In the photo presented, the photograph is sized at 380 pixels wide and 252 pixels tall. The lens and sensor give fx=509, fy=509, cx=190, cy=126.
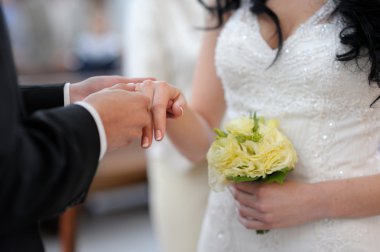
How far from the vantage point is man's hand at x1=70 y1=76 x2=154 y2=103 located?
1.10 m

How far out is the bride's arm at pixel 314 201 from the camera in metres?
1.11

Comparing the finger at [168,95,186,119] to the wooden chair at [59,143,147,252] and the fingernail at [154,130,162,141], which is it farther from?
the wooden chair at [59,143,147,252]

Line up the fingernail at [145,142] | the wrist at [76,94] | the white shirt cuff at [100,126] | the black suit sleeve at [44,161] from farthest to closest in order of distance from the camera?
the wrist at [76,94] → the fingernail at [145,142] → the white shirt cuff at [100,126] → the black suit sleeve at [44,161]

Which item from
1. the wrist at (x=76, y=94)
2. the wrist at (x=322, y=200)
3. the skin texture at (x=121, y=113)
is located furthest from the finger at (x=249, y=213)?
the wrist at (x=76, y=94)

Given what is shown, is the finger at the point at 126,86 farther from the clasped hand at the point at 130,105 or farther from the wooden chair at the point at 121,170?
the wooden chair at the point at 121,170

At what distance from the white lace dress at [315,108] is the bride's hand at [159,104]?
0.68ft

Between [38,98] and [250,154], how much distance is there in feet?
1.52

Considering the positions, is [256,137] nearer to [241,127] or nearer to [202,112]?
[241,127]

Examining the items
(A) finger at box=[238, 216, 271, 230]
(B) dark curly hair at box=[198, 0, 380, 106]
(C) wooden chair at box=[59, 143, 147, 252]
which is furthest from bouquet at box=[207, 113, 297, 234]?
(C) wooden chair at box=[59, 143, 147, 252]

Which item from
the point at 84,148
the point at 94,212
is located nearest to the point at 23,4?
the point at 94,212

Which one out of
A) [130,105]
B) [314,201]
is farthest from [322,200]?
[130,105]

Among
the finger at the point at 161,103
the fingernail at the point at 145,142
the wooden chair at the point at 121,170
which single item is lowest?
the wooden chair at the point at 121,170

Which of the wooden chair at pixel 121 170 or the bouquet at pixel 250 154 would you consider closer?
the bouquet at pixel 250 154

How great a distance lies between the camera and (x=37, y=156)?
74cm
